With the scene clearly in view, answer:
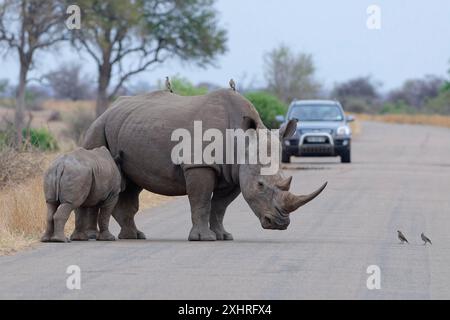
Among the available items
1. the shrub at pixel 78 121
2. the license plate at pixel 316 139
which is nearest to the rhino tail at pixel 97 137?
the license plate at pixel 316 139

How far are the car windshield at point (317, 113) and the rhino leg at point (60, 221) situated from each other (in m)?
21.4

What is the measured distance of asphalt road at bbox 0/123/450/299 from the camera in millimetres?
10688

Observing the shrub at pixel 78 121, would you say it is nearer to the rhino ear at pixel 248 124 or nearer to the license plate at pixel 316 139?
the license plate at pixel 316 139

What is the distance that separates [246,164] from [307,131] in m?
19.9

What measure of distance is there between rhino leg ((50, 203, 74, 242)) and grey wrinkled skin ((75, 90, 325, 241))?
58 centimetres

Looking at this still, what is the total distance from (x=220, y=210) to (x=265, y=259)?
2.65 m

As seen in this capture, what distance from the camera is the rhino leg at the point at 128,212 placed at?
15672 millimetres

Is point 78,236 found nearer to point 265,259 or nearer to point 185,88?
point 265,259

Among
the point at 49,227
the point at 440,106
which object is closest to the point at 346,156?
the point at 49,227

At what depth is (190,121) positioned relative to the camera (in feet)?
50.6

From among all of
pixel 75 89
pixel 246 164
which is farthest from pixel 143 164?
pixel 75 89

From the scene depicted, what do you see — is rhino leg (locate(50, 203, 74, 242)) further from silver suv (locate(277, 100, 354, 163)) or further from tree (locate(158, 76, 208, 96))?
tree (locate(158, 76, 208, 96))

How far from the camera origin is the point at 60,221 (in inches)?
571

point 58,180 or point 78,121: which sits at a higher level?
point 58,180
